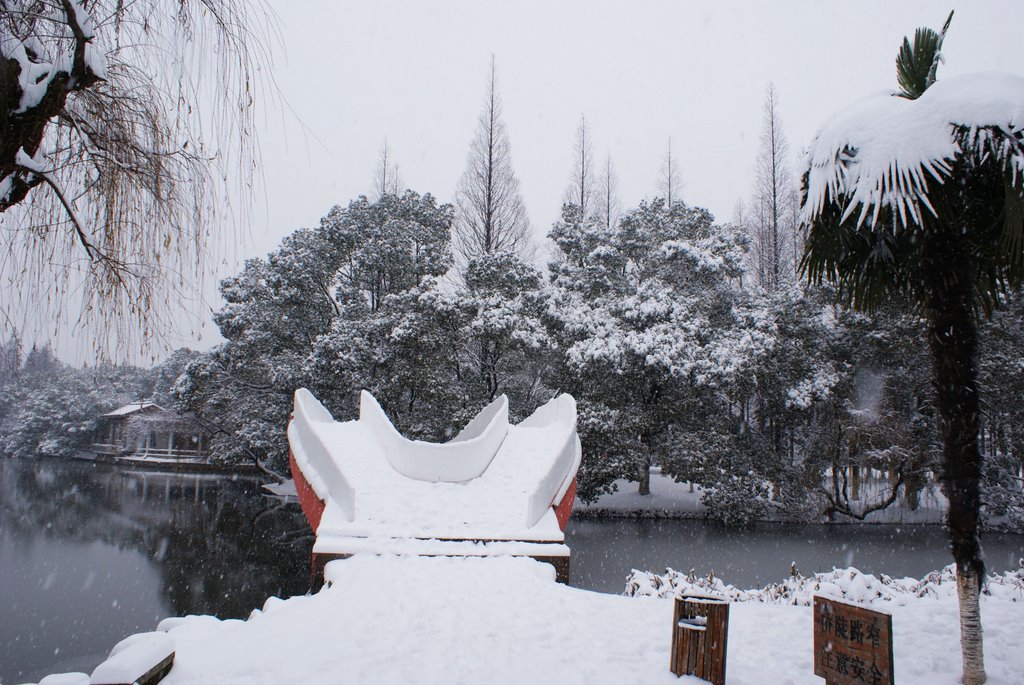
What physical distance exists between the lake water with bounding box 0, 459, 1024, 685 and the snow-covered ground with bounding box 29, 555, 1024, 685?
4155 millimetres

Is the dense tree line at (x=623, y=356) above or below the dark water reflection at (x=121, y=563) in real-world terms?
above

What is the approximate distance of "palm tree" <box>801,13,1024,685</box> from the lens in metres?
2.95

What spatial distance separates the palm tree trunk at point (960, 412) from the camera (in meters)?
3.13

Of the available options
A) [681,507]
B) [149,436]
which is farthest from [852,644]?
[149,436]

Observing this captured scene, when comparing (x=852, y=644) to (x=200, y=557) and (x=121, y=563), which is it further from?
(x=121, y=563)

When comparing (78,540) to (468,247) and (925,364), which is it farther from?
(925,364)

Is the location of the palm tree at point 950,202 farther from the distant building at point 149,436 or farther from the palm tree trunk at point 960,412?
the distant building at point 149,436

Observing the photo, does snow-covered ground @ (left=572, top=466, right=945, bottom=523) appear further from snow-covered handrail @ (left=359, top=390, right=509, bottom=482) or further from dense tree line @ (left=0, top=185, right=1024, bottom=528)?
snow-covered handrail @ (left=359, top=390, right=509, bottom=482)

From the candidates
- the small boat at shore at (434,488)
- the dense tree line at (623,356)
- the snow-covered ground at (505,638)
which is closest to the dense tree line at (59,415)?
the dense tree line at (623,356)

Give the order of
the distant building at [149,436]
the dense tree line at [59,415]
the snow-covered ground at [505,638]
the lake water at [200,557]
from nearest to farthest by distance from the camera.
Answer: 1. the snow-covered ground at [505,638]
2. the lake water at [200,557]
3. the distant building at [149,436]
4. the dense tree line at [59,415]

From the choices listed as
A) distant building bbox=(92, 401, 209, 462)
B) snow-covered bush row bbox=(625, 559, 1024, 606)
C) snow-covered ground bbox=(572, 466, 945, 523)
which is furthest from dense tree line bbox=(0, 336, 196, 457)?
snow-covered bush row bbox=(625, 559, 1024, 606)

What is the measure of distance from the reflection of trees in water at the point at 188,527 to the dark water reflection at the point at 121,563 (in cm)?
3

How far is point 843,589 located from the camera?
200 inches

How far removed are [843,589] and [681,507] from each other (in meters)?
10.4
